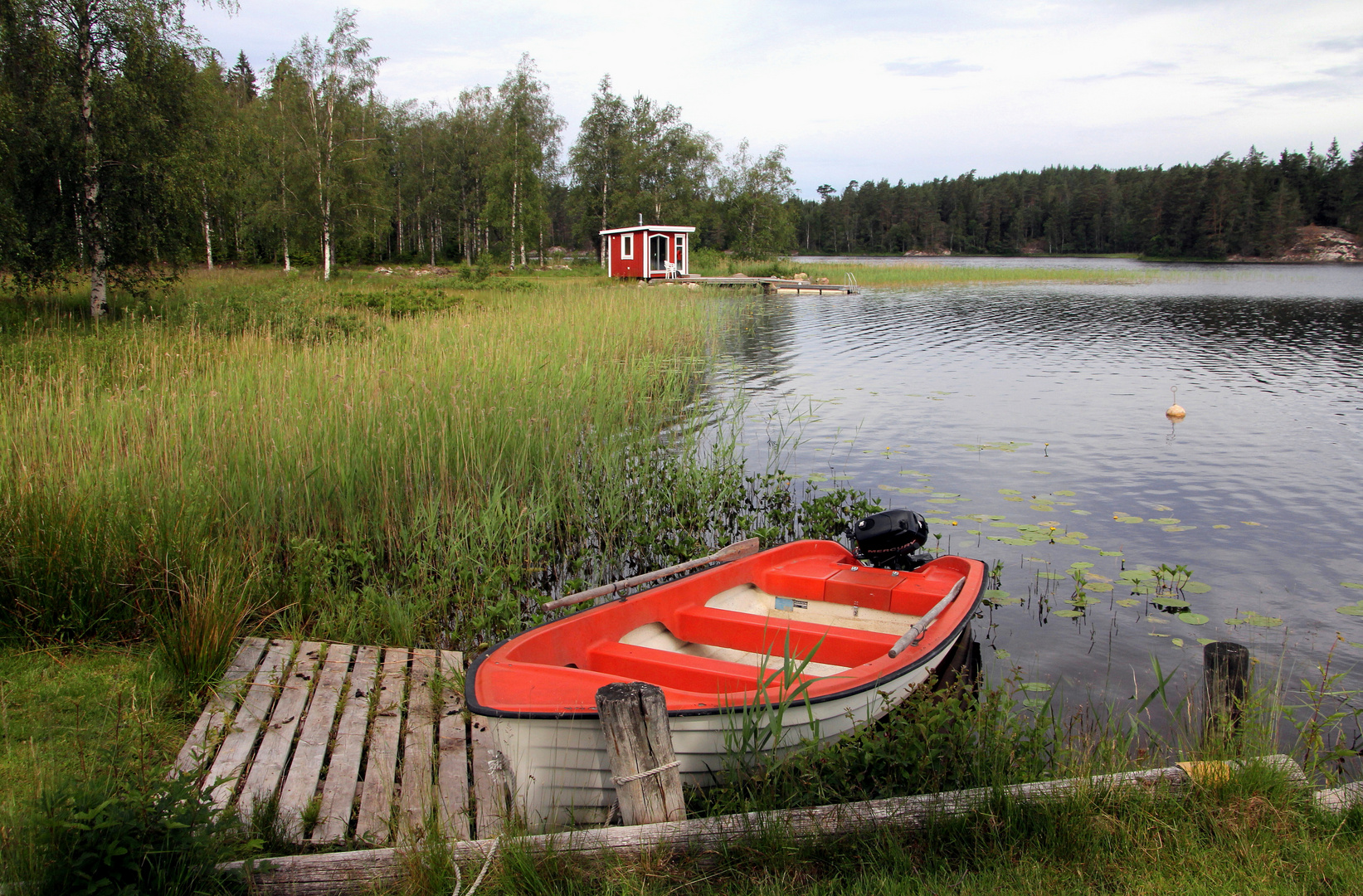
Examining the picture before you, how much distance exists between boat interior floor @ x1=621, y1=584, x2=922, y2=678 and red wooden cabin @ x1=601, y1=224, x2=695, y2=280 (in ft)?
97.3

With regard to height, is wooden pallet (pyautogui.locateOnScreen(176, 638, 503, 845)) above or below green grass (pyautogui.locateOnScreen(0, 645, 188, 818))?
below

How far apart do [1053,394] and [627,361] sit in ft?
23.2

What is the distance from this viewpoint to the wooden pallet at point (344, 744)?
2736mm

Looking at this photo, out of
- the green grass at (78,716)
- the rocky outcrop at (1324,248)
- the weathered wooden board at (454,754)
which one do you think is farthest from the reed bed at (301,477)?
the rocky outcrop at (1324,248)

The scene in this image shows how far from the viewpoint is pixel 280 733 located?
3199mm

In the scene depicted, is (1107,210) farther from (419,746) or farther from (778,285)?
(419,746)

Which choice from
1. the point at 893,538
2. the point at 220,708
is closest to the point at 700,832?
the point at 220,708

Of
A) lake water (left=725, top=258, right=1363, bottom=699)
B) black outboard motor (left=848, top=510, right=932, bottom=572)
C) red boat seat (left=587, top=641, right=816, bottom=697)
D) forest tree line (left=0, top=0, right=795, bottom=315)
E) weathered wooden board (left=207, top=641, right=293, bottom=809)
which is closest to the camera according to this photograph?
weathered wooden board (left=207, top=641, right=293, bottom=809)

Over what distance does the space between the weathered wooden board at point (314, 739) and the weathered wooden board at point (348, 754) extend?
0.04m

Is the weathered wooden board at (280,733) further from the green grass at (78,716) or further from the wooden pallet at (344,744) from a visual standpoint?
the green grass at (78,716)

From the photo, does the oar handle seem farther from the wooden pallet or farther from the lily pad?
the lily pad

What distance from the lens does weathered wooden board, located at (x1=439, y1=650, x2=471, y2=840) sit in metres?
2.76

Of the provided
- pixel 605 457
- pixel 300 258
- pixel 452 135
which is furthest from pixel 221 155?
pixel 452 135

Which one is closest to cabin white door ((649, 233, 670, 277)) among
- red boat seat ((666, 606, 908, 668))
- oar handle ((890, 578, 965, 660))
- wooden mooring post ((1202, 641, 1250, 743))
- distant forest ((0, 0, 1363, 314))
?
distant forest ((0, 0, 1363, 314))
